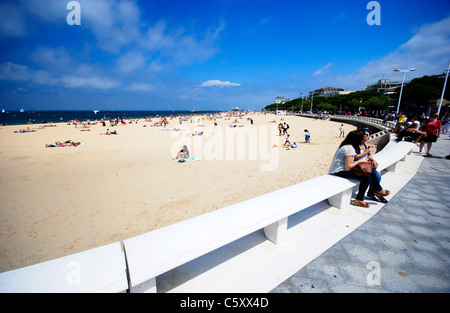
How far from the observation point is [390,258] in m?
2.07

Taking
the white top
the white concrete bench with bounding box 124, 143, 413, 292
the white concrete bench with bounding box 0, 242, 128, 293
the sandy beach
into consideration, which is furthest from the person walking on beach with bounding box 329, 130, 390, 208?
the white concrete bench with bounding box 0, 242, 128, 293

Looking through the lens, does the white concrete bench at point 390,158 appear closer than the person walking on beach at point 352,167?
No

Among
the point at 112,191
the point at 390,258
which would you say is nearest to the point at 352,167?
the point at 390,258

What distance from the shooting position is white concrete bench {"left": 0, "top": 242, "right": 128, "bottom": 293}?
119 centimetres

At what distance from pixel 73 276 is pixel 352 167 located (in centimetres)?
374

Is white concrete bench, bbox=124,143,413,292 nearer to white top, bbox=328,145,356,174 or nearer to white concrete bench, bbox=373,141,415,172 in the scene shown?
white top, bbox=328,145,356,174

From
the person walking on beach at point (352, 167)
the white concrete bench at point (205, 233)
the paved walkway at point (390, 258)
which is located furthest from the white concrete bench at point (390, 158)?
the white concrete bench at point (205, 233)

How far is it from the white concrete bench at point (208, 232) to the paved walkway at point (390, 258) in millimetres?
560

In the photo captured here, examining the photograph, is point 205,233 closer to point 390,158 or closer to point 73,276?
point 73,276

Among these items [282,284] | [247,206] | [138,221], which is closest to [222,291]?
[282,284]

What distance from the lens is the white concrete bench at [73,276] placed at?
1188 millimetres

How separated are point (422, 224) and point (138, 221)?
549 centimetres

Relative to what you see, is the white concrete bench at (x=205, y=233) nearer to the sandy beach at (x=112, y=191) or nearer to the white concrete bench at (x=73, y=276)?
the white concrete bench at (x=73, y=276)

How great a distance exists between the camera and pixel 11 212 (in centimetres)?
540
